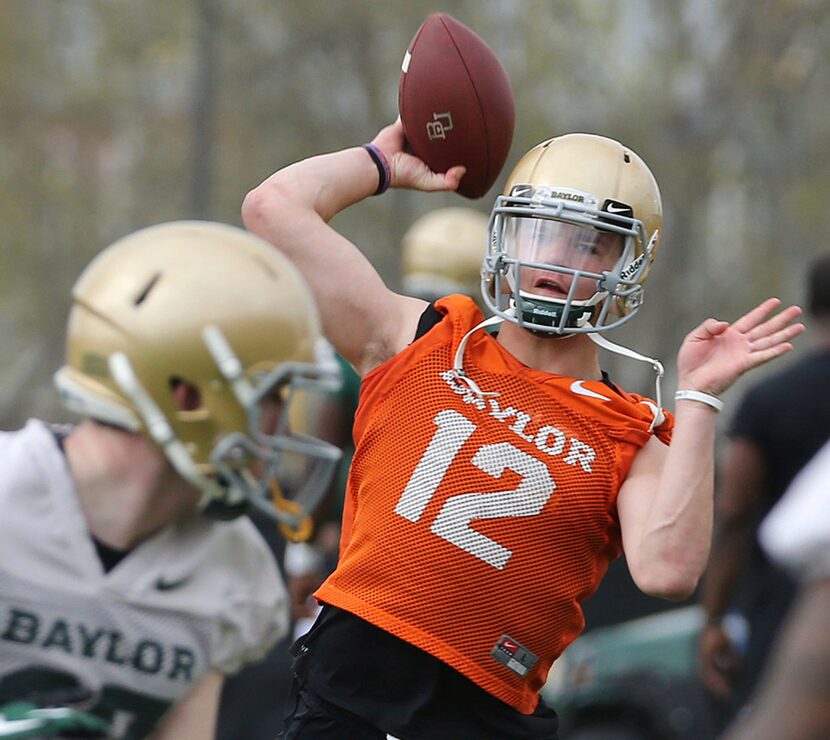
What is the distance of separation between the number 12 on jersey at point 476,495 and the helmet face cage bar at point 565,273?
271 mm

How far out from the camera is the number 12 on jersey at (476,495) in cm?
345

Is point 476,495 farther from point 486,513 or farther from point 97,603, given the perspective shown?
point 97,603

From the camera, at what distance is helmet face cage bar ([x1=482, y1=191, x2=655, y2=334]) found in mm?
3510

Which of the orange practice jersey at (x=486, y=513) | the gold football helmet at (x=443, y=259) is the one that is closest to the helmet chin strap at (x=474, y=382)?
the orange practice jersey at (x=486, y=513)

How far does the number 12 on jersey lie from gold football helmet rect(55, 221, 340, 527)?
22.7 inches

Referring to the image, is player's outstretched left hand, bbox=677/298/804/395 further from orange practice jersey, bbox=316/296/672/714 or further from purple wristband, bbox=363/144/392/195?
purple wristband, bbox=363/144/392/195

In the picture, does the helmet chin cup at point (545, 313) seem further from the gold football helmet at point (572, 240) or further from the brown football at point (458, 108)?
the brown football at point (458, 108)

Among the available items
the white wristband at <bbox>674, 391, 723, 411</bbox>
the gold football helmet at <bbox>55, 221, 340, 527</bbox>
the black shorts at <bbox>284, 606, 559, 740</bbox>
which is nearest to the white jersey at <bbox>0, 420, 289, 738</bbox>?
the gold football helmet at <bbox>55, 221, 340, 527</bbox>

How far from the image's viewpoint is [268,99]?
15.4 metres

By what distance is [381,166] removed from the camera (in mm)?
3889

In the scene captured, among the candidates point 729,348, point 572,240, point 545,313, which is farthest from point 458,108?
point 729,348

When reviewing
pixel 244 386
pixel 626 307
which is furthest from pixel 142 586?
pixel 626 307

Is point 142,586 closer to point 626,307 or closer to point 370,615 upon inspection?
point 370,615

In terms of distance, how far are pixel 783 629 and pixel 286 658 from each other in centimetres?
233
